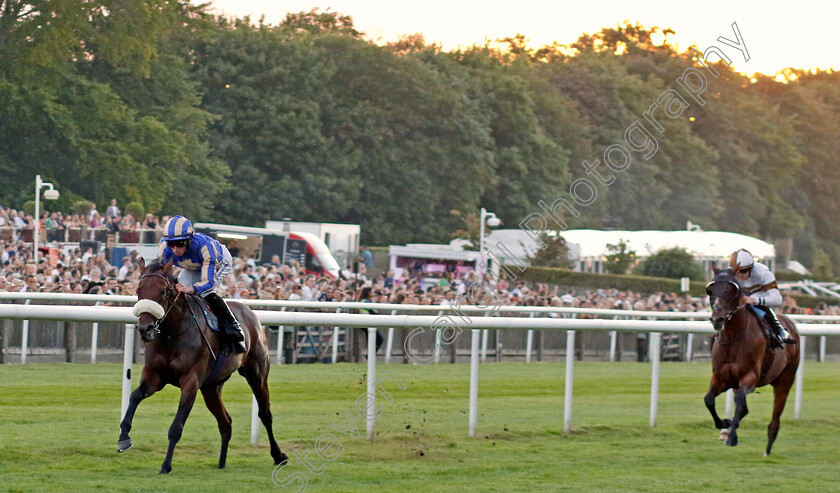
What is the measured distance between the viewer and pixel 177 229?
644 centimetres

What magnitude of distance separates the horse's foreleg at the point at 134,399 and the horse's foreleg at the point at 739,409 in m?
3.93

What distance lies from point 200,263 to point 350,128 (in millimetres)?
35895

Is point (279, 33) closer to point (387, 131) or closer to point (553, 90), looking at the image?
point (387, 131)

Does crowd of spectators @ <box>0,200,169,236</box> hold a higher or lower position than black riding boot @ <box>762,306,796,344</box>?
higher

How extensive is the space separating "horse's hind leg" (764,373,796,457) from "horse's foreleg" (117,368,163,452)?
444cm

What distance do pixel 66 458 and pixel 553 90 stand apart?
5039 centimetres

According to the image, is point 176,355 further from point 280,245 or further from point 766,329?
point 280,245

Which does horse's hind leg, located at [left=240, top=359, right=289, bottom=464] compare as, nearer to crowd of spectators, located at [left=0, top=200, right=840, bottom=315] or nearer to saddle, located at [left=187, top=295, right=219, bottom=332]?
saddle, located at [left=187, top=295, right=219, bottom=332]

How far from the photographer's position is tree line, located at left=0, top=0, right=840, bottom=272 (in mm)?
31469

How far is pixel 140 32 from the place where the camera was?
3206 centimetres

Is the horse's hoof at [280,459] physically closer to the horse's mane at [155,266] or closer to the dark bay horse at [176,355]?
the dark bay horse at [176,355]

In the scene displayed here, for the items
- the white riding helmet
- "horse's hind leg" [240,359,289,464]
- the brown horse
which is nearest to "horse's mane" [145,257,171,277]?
"horse's hind leg" [240,359,289,464]

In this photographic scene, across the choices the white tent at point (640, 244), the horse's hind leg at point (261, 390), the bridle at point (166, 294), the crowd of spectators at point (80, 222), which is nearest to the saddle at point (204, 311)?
the bridle at point (166, 294)

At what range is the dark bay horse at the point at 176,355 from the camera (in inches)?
239
